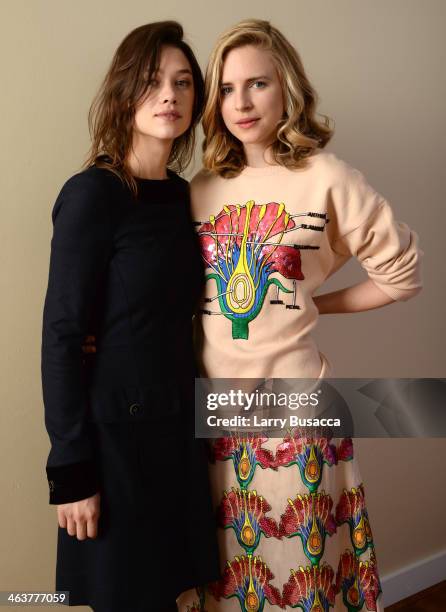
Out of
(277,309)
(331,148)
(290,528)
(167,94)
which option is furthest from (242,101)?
(290,528)

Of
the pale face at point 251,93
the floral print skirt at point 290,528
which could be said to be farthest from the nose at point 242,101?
the floral print skirt at point 290,528

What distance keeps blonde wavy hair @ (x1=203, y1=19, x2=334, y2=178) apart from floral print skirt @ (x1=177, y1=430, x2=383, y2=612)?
58 centimetres

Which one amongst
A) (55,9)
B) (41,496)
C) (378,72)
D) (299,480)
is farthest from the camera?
(378,72)

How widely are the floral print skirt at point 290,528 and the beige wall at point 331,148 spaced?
49cm

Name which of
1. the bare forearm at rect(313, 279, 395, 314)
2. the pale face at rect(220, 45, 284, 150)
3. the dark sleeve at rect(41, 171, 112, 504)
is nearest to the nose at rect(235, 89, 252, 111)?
the pale face at rect(220, 45, 284, 150)

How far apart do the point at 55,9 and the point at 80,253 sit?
0.65 m

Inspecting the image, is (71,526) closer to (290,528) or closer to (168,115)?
(290,528)

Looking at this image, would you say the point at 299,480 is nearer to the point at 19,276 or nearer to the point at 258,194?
the point at 258,194

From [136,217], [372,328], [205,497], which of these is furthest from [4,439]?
[372,328]

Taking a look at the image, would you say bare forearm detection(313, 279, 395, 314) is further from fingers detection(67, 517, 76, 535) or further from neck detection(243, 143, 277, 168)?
fingers detection(67, 517, 76, 535)

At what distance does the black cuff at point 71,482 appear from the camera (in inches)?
46.9

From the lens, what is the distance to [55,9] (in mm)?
1498

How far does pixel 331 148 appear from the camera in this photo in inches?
80.3

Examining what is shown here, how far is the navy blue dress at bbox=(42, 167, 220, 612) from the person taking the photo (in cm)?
120
